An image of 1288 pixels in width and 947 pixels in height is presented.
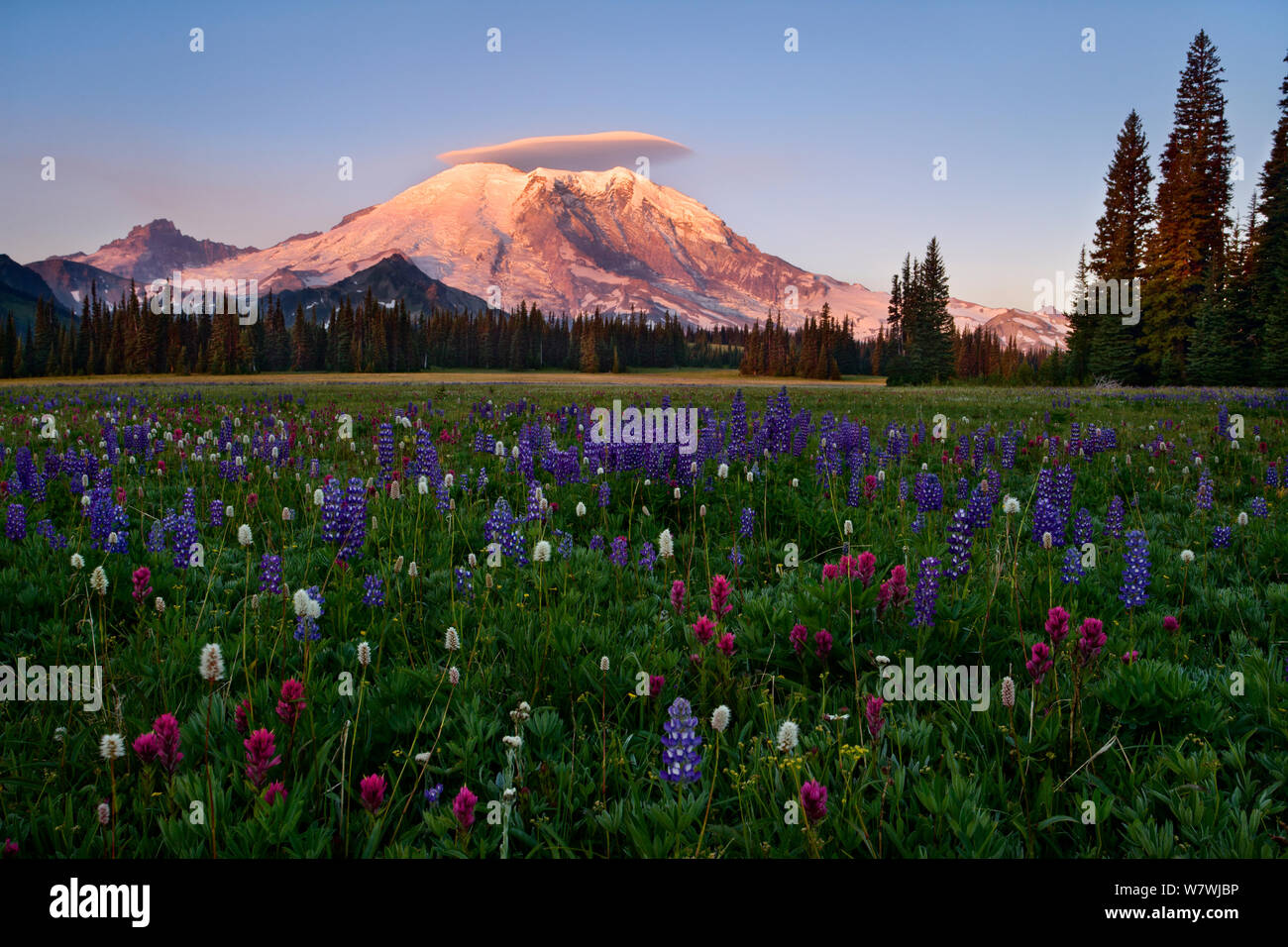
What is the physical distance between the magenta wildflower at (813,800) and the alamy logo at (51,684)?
3.11 metres

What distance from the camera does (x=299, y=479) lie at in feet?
24.9

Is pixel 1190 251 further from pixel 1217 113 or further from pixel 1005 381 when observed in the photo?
pixel 1005 381

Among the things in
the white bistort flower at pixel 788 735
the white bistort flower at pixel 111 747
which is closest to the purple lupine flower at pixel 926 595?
the white bistort flower at pixel 788 735

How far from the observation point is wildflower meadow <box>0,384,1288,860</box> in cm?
234

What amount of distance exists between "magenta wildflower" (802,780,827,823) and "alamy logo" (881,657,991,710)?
1.36m

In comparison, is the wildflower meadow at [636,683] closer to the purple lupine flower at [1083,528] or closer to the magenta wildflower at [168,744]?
the magenta wildflower at [168,744]

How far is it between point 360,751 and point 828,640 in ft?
7.49

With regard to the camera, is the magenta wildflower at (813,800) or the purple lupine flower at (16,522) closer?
the magenta wildflower at (813,800)

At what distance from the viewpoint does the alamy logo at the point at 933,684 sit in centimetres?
324

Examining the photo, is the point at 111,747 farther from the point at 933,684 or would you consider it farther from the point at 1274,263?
the point at 1274,263

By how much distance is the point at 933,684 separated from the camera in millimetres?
3404

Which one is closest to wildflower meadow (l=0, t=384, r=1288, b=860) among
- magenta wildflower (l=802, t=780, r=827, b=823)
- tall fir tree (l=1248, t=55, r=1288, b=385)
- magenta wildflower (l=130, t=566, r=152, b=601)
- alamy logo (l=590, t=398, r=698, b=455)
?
magenta wildflower (l=802, t=780, r=827, b=823)
